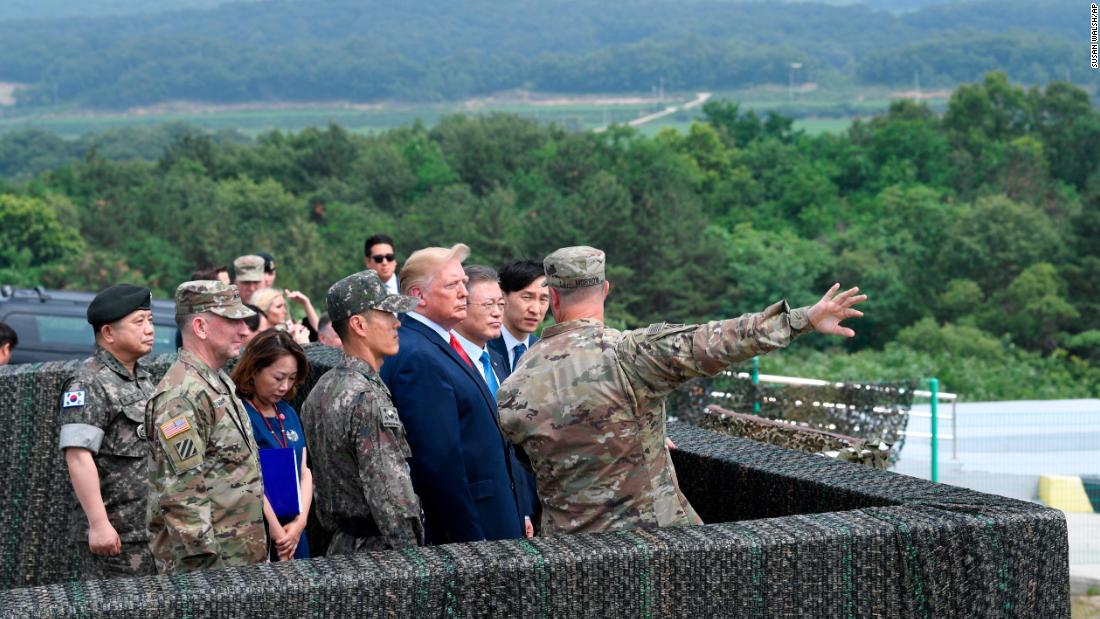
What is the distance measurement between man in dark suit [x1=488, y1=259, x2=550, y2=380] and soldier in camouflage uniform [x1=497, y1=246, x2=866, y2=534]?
1554 mm

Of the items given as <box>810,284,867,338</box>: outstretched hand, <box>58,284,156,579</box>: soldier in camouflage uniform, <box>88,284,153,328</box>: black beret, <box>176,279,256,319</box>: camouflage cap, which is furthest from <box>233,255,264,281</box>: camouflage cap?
<box>810,284,867,338</box>: outstretched hand

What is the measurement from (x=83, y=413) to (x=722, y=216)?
7886 cm

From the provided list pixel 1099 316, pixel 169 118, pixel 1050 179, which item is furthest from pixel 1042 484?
pixel 169 118

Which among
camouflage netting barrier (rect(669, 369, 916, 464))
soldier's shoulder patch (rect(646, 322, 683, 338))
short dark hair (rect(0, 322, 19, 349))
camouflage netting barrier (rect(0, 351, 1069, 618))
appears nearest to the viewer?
camouflage netting barrier (rect(0, 351, 1069, 618))

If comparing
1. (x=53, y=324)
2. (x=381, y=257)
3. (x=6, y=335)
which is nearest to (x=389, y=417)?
(x=6, y=335)

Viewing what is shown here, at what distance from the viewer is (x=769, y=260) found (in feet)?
215

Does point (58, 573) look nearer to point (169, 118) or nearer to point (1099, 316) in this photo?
point (1099, 316)

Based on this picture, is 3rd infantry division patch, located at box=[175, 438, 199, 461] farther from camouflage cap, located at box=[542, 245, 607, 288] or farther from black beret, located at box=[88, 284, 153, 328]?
camouflage cap, located at box=[542, 245, 607, 288]

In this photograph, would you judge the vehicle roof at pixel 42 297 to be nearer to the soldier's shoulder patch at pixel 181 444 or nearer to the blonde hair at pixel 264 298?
the blonde hair at pixel 264 298

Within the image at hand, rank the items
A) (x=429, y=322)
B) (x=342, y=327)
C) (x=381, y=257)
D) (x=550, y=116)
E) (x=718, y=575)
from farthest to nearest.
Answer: (x=550, y=116) → (x=381, y=257) → (x=429, y=322) → (x=342, y=327) → (x=718, y=575)

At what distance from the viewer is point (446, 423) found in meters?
4.08

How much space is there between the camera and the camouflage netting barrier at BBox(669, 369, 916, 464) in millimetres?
11703

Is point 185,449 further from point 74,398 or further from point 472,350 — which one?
point 472,350

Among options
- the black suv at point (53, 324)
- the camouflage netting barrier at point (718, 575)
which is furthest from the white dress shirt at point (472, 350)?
the black suv at point (53, 324)
